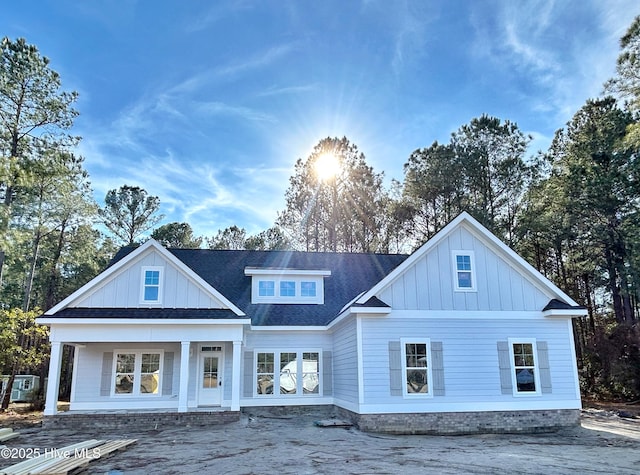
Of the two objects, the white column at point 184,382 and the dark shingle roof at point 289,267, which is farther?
the dark shingle roof at point 289,267

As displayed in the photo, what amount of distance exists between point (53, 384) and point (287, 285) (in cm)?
825

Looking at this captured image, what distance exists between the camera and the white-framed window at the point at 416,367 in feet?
40.5

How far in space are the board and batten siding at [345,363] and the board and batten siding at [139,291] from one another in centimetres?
404

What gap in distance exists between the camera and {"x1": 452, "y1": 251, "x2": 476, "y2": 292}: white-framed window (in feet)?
43.7

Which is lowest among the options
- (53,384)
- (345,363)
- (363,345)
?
(53,384)

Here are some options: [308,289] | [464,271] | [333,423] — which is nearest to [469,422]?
[333,423]

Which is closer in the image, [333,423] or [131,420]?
[333,423]

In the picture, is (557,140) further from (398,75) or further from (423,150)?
(398,75)

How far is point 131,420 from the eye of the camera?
13.3 m

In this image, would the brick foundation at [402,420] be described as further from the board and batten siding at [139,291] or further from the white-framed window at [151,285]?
the white-framed window at [151,285]

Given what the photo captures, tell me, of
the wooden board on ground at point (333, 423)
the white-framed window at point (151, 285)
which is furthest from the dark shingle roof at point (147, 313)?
the wooden board on ground at point (333, 423)

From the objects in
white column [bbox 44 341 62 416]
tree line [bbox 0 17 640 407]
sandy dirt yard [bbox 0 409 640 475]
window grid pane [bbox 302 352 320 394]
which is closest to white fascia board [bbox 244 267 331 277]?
window grid pane [bbox 302 352 320 394]

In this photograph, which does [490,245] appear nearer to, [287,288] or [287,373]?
[287,288]

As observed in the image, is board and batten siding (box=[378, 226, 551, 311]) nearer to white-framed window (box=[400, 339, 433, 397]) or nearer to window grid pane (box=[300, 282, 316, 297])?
white-framed window (box=[400, 339, 433, 397])
